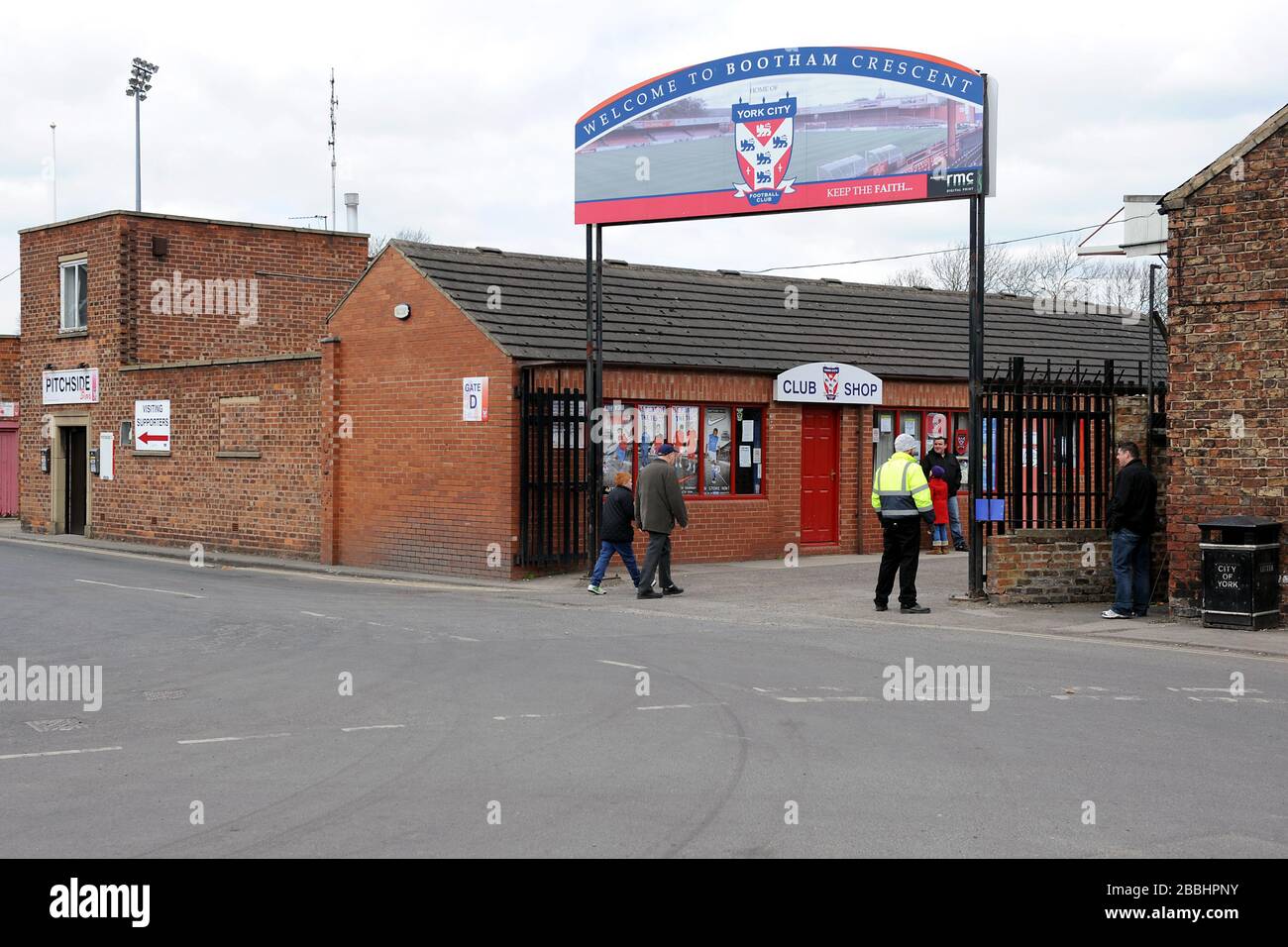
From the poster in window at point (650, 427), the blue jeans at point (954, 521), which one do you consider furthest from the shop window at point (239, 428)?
the blue jeans at point (954, 521)

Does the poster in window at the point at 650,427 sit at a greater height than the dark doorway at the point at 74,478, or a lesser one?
greater

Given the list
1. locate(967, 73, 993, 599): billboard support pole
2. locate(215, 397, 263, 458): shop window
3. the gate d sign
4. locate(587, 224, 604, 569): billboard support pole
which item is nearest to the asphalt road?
locate(967, 73, 993, 599): billboard support pole

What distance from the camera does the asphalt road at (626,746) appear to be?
6.36m

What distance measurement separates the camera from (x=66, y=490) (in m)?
31.3

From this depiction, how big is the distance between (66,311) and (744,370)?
56.5ft

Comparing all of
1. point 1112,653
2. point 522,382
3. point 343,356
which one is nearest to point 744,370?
point 522,382

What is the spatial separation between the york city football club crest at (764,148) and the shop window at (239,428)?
10.5 meters

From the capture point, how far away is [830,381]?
23.2 m

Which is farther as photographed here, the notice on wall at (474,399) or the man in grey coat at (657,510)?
the notice on wall at (474,399)

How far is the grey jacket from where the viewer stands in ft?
56.5

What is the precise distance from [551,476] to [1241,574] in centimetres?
965

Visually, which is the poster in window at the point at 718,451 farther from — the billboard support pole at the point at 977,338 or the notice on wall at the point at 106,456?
the notice on wall at the point at 106,456

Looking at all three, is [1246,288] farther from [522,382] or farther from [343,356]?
[343,356]

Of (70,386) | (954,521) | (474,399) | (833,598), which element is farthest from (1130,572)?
(70,386)
